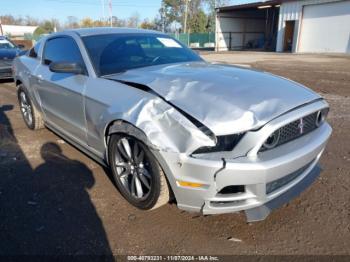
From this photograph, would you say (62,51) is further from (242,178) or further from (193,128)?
(242,178)

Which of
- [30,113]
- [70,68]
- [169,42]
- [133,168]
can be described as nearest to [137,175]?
[133,168]

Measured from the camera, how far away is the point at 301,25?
25266 mm

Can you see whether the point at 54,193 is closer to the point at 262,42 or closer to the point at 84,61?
the point at 84,61

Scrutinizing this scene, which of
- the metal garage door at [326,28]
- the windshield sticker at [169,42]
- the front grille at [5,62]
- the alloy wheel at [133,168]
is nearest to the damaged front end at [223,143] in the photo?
the alloy wheel at [133,168]

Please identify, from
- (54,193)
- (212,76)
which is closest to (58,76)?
(54,193)

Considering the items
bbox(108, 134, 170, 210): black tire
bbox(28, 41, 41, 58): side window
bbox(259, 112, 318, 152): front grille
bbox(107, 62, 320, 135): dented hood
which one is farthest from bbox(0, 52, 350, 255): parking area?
bbox(28, 41, 41, 58): side window

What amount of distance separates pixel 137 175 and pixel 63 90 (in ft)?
5.19

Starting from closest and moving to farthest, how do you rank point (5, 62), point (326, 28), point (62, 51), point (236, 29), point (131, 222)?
point (131, 222) → point (62, 51) → point (5, 62) → point (326, 28) → point (236, 29)

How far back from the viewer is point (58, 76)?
3900 millimetres

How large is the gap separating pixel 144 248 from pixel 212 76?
5.46ft

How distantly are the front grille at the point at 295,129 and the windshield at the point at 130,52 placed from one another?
1808 millimetres

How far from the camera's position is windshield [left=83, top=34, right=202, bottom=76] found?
3451 mm

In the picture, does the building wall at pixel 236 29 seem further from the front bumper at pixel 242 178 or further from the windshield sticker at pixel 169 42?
the front bumper at pixel 242 178

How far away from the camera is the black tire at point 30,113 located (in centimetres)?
506
